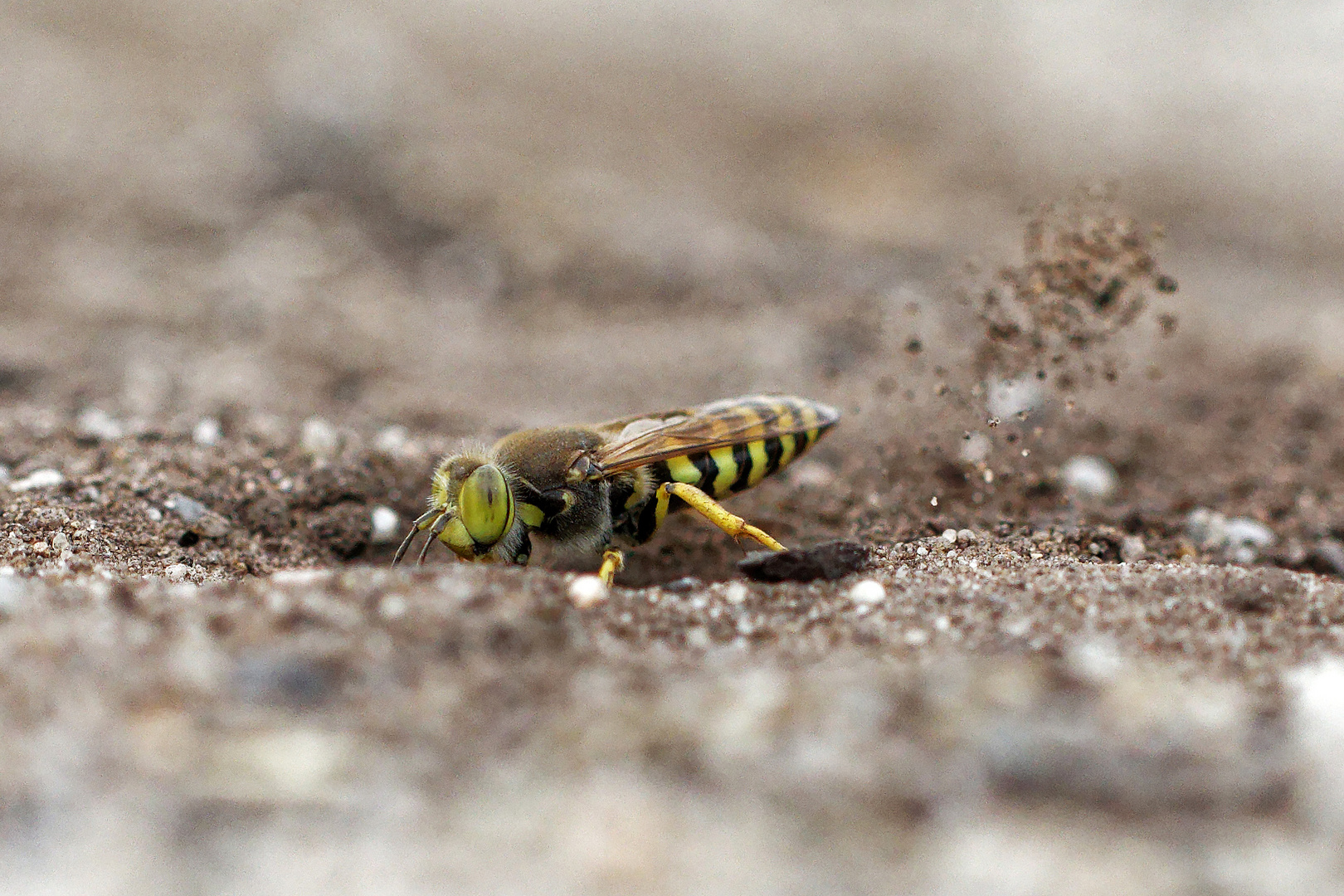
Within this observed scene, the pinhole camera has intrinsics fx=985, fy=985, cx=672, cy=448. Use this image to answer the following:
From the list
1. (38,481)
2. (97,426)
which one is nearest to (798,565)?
(38,481)

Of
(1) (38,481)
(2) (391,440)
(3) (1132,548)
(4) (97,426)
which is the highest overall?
(3) (1132,548)

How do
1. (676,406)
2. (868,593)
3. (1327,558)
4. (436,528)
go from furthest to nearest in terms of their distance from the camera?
(676,406)
(1327,558)
(436,528)
(868,593)

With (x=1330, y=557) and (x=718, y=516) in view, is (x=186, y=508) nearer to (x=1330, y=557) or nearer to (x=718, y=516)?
(x=718, y=516)

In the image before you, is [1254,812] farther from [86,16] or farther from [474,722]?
[86,16]

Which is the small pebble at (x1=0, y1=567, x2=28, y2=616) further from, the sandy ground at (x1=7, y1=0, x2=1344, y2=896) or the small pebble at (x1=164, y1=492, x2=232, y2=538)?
the small pebble at (x1=164, y1=492, x2=232, y2=538)

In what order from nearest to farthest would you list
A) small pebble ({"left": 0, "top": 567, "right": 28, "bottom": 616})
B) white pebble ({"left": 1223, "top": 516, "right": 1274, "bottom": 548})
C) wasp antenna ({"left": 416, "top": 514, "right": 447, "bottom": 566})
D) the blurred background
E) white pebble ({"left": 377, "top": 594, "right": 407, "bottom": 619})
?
1. white pebble ({"left": 377, "top": 594, "right": 407, "bottom": 619})
2. small pebble ({"left": 0, "top": 567, "right": 28, "bottom": 616})
3. wasp antenna ({"left": 416, "top": 514, "right": 447, "bottom": 566})
4. white pebble ({"left": 1223, "top": 516, "right": 1274, "bottom": 548})
5. the blurred background

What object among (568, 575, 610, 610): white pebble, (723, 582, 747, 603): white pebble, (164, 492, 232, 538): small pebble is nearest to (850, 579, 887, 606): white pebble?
(723, 582, 747, 603): white pebble

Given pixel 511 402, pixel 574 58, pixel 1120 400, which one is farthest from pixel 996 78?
pixel 511 402
